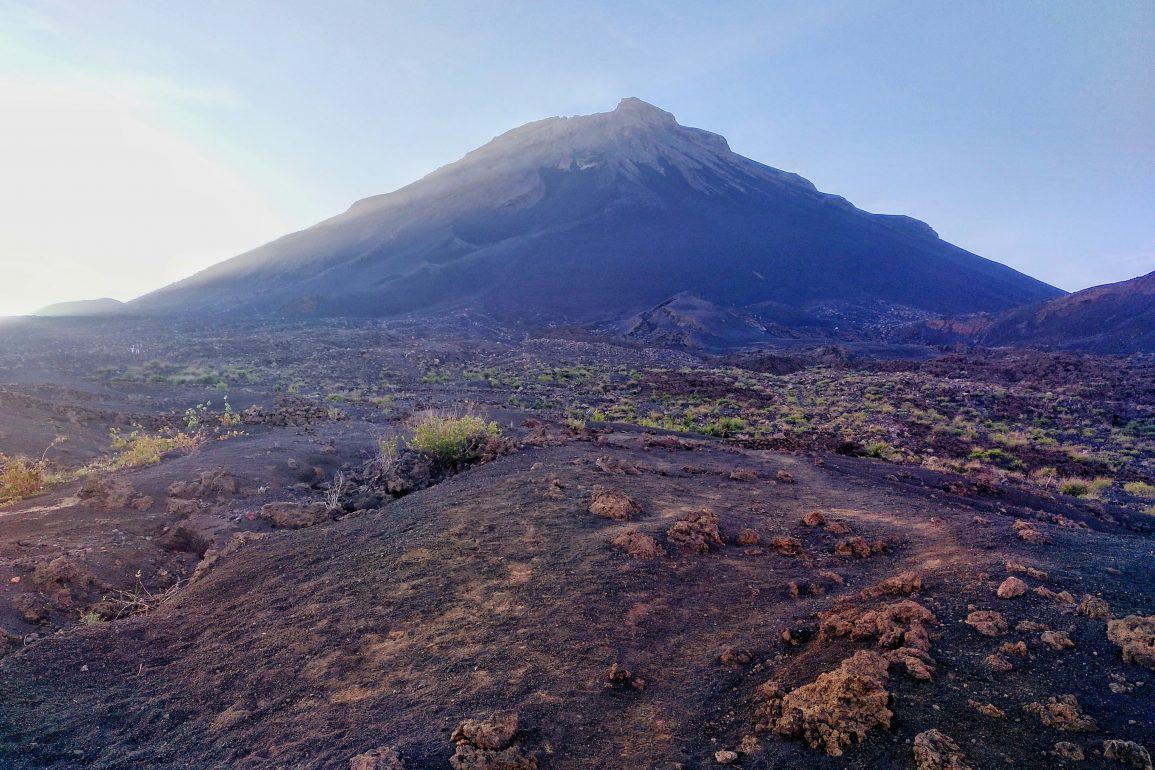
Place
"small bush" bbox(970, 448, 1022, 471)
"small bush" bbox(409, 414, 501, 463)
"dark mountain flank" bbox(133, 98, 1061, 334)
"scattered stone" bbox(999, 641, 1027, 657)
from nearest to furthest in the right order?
"scattered stone" bbox(999, 641, 1027, 657)
"small bush" bbox(409, 414, 501, 463)
"small bush" bbox(970, 448, 1022, 471)
"dark mountain flank" bbox(133, 98, 1061, 334)

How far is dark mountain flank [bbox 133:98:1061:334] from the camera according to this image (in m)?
65.1

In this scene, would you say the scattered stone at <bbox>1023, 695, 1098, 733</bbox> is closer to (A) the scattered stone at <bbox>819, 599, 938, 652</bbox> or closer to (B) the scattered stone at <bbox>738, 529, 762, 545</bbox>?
(A) the scattered stone at <bbox>819, 599, 938, 652</bbox>

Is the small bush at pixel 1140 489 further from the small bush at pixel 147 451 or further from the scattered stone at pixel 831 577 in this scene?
the small bush at pixel 147 451

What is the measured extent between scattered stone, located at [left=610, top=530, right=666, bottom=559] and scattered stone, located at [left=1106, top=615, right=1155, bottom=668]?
8.14 feet

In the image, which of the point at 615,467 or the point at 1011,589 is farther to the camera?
the point at 615,467

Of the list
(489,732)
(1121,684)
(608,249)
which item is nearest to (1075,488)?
(1121,684)

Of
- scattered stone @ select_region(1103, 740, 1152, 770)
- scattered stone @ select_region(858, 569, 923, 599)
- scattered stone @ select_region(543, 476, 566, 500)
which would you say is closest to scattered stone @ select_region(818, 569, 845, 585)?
scattered stone @ select_region(858, 569, 923, 599)

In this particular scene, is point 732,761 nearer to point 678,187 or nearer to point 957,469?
point 957,469

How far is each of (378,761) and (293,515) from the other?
424 centimetres

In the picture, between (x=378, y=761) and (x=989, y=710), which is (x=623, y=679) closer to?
(x=378, y=761)

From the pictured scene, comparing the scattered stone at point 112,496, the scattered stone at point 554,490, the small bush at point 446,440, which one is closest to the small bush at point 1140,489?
the scattered stone at point 554,490

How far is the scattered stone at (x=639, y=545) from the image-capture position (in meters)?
4.62

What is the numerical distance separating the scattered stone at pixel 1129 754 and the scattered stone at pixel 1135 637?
0.64 metres

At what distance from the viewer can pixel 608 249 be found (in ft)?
252
